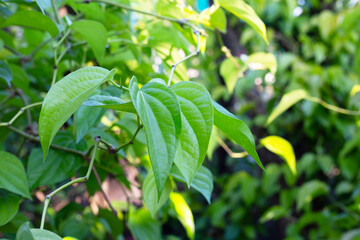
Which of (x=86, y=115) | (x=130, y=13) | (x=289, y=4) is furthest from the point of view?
(x=289, y=4)

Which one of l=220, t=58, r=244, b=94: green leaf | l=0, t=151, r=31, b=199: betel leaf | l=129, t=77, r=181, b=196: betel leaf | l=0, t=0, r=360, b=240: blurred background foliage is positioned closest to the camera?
l=129, t=77, r=181, b=196: betel leaf

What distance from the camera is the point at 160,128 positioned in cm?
24

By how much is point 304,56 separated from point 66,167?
129 centimetres

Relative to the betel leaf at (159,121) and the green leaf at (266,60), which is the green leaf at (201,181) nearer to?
the betel leaf at (159,121)

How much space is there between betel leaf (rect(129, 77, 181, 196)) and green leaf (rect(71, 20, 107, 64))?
0.62 ft

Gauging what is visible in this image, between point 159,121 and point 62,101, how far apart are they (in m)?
0.07

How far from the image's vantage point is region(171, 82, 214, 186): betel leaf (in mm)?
259

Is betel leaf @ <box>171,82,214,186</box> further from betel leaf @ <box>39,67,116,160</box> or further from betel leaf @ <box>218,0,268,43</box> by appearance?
betel leaf @ <box>218,0,268,43</box>

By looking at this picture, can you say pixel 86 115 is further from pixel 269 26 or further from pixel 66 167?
pixel 269 26

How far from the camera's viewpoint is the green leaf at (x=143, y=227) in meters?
0.66

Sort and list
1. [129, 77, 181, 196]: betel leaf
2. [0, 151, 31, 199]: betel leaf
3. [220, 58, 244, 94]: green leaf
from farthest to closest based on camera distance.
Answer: [220, 58, 244, 94]: green leaf → [0, 151, 31, 199]: betel leaf → [129, 77, 181, 196]: betel leaf

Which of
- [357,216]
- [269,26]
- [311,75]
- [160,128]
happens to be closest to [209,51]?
[269,26]

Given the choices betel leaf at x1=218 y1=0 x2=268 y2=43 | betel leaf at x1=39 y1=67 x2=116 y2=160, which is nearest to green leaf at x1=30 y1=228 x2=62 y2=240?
betel leaf at x1=39 y1=67 x2=116 y2=160

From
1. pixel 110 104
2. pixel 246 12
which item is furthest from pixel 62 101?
pixel 246 12
